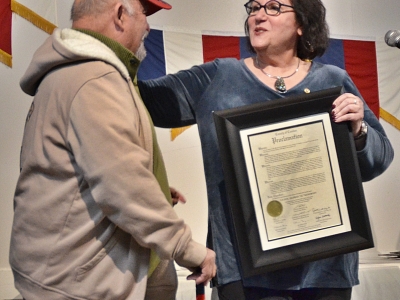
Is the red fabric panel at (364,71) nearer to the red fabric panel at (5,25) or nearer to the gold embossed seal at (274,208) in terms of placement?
the red fabric panel at (5,25)

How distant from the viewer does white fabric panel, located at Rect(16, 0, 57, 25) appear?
3.12 metres

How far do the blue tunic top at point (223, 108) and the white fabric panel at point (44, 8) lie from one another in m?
1.63

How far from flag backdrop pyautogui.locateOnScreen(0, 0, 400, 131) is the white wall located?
51mm

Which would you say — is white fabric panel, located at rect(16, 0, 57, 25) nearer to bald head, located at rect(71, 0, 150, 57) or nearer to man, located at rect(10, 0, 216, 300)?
bald head, located at rect(71, 0, 150, 57)

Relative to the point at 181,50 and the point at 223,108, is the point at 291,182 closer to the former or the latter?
the point at 223,108

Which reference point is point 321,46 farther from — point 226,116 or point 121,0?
point 121,0

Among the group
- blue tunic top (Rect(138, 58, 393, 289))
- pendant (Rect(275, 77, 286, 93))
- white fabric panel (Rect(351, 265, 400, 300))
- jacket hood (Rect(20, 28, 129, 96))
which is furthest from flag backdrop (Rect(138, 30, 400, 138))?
jacket hood (Rect(20, 28, 129, 96))

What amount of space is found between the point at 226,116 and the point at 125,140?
38 centimetres

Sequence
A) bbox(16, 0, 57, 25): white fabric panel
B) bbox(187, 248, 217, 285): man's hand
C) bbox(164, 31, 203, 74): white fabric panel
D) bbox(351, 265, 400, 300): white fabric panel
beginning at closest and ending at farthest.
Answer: bbox(187, 248, 217, 285): man's hand → bbox(16, 0, 57, 25): white fabric panel → bbox(351, 265, 400, 300): white fabric panel → bbox(164, 31, 203, 74): white fabric panel

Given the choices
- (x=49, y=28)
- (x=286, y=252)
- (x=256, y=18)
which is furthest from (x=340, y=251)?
(x=49, y=28)

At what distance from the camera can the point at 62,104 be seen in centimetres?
130

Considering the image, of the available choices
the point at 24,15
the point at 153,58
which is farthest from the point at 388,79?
the point at 24,15

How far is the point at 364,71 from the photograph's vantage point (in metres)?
4.01

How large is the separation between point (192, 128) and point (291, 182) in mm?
2317
